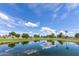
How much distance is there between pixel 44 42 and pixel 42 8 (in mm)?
328

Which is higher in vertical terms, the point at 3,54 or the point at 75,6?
the point at 75,6

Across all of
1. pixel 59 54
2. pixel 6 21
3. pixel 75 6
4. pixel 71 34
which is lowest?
pixel 59 54

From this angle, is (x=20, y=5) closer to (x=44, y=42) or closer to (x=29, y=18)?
(x=29, y=18)

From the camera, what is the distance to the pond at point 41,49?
1928 millimetres

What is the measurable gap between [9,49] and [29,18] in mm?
353

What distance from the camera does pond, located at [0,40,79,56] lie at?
1.93 meters

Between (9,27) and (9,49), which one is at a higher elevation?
(9,27)

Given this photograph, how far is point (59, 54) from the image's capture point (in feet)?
6.32

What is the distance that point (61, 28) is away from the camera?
1957mm

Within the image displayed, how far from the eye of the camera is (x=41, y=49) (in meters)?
1.95

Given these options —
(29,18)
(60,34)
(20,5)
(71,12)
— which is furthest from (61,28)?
(20,5)

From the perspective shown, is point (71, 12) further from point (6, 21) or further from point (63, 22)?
point (6, 21)

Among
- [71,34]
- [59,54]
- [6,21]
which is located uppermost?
[6,21]

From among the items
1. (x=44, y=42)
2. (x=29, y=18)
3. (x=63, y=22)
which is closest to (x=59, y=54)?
(x=44, y=42)
